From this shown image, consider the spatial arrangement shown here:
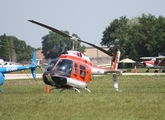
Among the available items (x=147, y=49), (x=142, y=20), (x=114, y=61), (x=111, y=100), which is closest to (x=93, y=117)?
(x=111, y=100)

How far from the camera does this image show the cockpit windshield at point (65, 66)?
25.4 metres

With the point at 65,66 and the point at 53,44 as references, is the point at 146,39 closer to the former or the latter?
the point at 53,44

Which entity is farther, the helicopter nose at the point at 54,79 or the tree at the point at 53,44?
the tree at the point at 53,44

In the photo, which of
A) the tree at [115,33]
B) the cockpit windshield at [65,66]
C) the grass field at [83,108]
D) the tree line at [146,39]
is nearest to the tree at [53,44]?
the tree at [115,33]

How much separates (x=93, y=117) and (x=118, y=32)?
404ft

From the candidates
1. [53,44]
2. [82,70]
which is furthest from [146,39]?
[82,70]

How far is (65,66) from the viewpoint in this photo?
25469mm

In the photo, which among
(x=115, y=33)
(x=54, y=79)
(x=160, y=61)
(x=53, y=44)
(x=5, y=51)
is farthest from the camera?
(x=5, y=51)

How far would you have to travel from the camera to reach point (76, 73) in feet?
85.3

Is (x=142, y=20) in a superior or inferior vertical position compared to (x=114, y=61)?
superior

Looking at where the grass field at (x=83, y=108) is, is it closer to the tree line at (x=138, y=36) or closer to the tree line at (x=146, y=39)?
the tree line at (x=138, y=36)

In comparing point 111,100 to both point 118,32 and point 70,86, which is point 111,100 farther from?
point 118,32

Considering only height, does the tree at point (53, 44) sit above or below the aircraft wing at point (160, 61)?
above

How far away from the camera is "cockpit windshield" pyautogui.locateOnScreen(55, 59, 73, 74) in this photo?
2542cm
